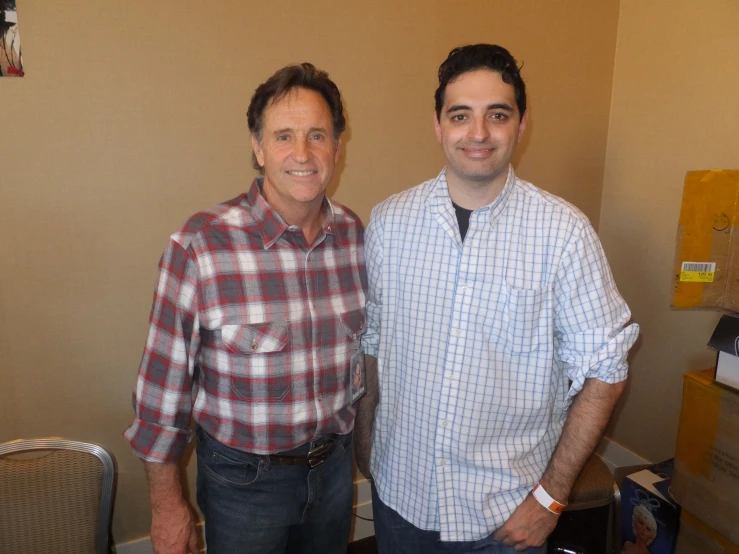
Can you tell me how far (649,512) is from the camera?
1.81 m

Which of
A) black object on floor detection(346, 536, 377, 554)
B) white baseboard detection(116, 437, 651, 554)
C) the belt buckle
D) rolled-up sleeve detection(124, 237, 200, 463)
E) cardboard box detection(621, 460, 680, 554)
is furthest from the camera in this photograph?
black object on floor detection(346, 536, 377, 554)

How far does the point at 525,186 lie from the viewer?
1.25 m

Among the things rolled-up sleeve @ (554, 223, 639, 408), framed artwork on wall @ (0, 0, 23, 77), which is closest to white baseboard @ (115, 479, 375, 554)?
rolled-up sleeve @ (554, 223, 639, 408)

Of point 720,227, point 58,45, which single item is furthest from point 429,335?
point 58,45

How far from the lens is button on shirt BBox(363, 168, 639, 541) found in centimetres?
115

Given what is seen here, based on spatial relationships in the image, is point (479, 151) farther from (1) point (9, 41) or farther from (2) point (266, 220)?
(1) point (9, 41)

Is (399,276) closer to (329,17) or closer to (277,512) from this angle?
(277,512)

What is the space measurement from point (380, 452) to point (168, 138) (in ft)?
3.77

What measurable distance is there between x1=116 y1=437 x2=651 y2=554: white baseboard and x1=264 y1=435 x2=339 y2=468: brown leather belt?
103cm

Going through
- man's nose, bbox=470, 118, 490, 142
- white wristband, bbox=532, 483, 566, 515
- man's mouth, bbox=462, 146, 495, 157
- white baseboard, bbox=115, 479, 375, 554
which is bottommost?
white baseboard, bbox=115, 479, 375, 554

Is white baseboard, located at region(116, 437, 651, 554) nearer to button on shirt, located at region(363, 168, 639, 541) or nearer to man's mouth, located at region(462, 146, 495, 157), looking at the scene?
button on shirt, located at region(363, 168, 639, 541)

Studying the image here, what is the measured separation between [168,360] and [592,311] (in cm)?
91

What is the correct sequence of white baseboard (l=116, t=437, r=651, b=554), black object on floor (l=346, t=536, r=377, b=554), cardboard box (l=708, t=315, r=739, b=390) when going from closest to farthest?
cardboard box (l=708, t=315, r=739, b=390), white baseboard (l=116, t=437, r=651, b=554), black object on floor (l=346, t=536, r=377, b=554)

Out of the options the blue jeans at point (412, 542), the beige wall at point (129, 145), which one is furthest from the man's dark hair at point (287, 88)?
the blue jeans at point (412, 542)
